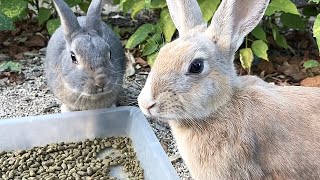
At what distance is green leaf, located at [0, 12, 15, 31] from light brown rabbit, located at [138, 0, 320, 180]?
1880 millimetres

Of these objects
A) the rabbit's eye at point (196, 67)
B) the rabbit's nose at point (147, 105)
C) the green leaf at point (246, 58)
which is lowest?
the green leaf at point (246, 58)

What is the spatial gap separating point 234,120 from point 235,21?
1.18 ft

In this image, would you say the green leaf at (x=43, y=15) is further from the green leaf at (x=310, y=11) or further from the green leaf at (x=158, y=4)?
the green leaf at (x=310, y=11)

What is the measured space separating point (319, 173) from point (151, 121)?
1420 millimetres

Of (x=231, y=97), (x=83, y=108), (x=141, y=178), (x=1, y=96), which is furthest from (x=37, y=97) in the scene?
(x=231, y=97)

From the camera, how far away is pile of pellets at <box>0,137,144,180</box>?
2.96 meters

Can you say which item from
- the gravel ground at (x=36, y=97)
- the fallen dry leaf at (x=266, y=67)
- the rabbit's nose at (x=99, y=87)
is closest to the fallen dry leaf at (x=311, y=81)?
the fallen dry leaf at (x=266, y=67)

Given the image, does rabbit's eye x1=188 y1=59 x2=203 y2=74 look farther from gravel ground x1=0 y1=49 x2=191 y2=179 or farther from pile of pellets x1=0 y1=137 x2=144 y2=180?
gravel ground x1=0 y1=49 x2=191 y2=179

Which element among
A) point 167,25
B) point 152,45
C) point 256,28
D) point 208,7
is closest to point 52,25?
point 152,45

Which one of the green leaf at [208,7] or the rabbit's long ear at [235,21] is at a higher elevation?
the rabbit's long ear at [235,21]

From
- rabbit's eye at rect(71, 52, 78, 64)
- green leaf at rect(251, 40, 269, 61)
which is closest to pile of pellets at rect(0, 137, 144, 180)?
rabbit's eye at rect(71, 52, 78, 64)

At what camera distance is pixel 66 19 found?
305 centimetres

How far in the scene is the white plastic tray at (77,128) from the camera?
121 inches

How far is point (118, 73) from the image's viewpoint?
→ 124 inches
